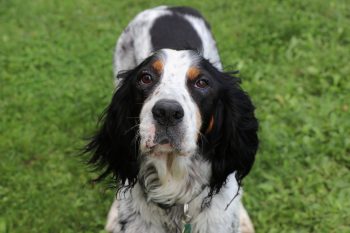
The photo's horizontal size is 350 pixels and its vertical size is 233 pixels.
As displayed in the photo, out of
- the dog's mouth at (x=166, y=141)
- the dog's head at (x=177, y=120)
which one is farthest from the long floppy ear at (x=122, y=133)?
the dog's mouth at (x=166, y=141)

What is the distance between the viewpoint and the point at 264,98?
17.6 feet

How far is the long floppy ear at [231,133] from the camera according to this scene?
3.22 metres

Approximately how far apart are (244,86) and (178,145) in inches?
110

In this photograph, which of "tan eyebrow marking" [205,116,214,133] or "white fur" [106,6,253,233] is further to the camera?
"tan eyebrow marking" [205,116,214,133]

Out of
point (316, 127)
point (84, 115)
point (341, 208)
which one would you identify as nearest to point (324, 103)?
point (316, 127)

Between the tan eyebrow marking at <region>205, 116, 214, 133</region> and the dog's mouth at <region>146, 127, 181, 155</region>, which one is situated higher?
the dog's mouth at <region>146, 127, 181, 155</region>

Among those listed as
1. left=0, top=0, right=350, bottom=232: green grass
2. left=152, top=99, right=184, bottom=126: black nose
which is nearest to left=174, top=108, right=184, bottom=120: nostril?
left=152, top=99, right=184, bottom=126: black nose

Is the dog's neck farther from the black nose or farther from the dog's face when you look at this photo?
the black nose

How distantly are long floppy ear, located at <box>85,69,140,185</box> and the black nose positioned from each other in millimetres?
436

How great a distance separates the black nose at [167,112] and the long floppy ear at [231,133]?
52cm

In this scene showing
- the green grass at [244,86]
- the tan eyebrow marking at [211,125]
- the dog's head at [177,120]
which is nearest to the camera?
the dog's head at [177,120]

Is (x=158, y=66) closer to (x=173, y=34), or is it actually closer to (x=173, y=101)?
(x=173, y=101)

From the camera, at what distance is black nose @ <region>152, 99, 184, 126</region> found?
267 centimetres

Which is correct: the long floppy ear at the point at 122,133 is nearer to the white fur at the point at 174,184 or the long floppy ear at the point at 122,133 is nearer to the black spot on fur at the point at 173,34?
the white fur at the point at 174,184
